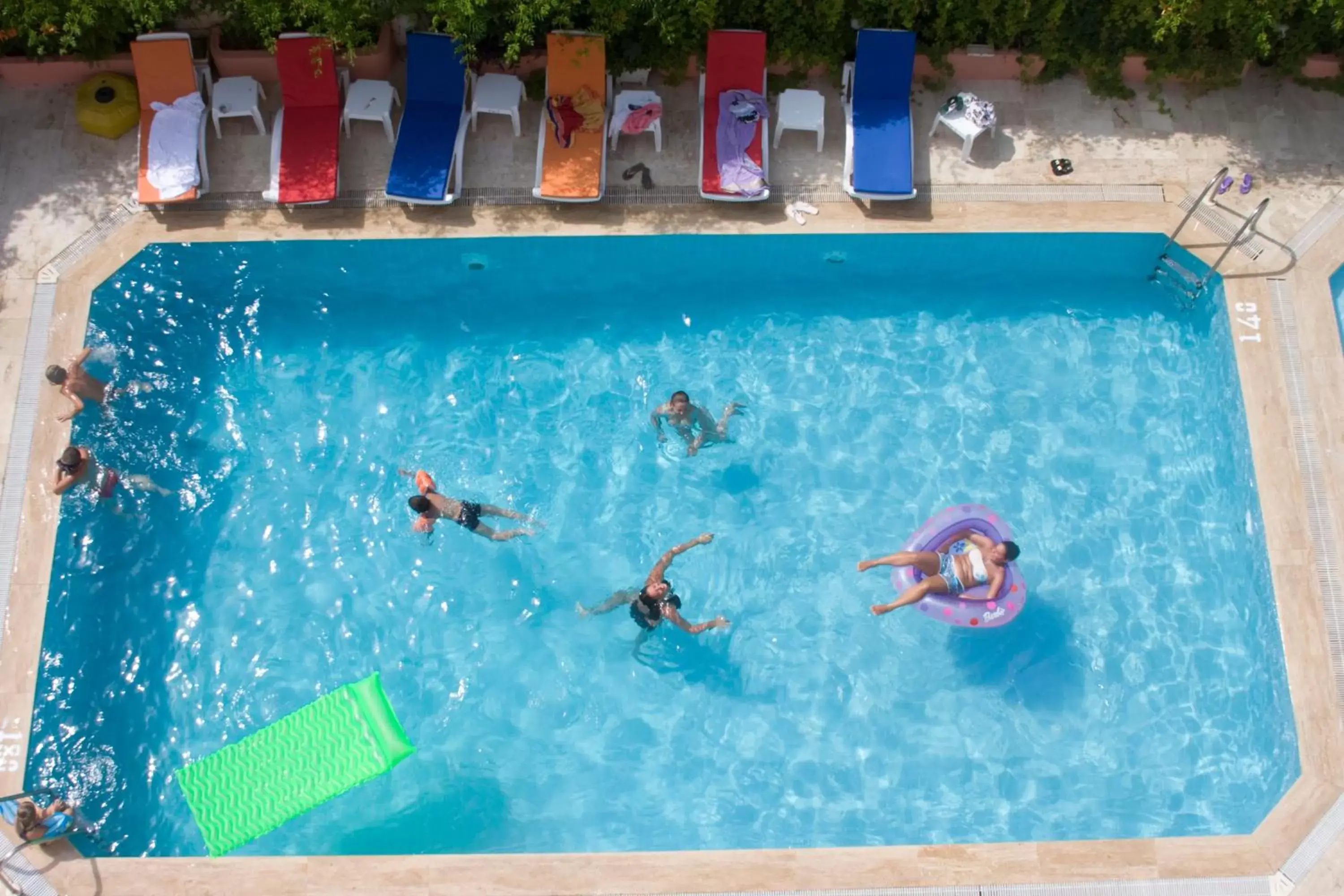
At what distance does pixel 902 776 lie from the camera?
9055 mm

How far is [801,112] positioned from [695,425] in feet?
12.0

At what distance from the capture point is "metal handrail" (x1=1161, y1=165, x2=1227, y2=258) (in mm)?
9891

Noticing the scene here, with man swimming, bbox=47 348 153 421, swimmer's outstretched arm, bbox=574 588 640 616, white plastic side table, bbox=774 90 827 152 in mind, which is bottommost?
swimmer's outstretched arm, bbox=574 588 640 616

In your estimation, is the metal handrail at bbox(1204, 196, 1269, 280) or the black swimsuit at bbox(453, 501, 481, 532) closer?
the black swimsuit at bbox(453, 501, 481, 532)

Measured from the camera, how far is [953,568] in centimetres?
904

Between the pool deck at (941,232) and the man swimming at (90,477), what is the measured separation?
0.99 ft

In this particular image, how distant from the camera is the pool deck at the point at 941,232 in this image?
831 cm

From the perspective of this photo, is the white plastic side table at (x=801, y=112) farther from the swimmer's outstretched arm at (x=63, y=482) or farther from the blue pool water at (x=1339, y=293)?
the swimmer's outstretched arm at (x=63, y=482)

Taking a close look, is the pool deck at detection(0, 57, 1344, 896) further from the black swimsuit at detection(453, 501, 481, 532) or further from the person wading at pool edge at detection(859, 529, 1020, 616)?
the black swimsuit at detection(453, 501, 481, 532)

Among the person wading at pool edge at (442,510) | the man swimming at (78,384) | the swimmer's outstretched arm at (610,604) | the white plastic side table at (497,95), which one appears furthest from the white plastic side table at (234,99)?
the swimmer's outstretched arm at (610,604)

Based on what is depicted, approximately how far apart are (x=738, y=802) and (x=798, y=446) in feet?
11.4

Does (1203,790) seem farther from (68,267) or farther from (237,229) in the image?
(68,267)

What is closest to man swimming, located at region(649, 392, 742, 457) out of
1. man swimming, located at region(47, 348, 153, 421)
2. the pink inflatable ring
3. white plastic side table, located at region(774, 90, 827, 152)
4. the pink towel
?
the pink inflatable ring

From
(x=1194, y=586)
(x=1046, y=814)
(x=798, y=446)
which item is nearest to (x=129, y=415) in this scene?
(x=798, y=446)
